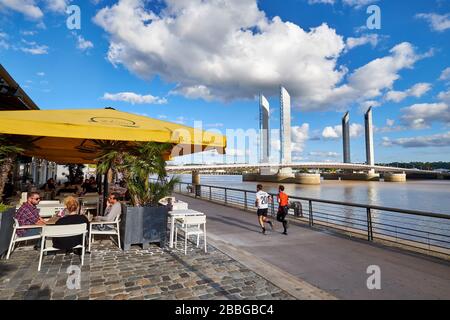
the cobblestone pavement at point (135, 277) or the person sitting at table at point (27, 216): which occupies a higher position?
the person sitting at table at point (27, 216)

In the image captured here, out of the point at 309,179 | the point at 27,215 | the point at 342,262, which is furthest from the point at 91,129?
the point at 309,179

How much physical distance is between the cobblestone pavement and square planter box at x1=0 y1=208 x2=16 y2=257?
22 centimetres

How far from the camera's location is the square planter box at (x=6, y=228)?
155 inches

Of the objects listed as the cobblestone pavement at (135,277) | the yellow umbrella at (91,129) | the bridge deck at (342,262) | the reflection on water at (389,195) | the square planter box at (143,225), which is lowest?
the reflection on water at (389,195)

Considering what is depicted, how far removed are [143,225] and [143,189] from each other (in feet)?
2.14

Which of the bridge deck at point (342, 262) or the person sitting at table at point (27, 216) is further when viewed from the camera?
the person sitting at table at point (27, 216)

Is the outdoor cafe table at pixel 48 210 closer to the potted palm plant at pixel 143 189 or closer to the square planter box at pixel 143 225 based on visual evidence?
the potted palm plant at pixel 143 189

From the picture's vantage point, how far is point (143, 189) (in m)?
4.98

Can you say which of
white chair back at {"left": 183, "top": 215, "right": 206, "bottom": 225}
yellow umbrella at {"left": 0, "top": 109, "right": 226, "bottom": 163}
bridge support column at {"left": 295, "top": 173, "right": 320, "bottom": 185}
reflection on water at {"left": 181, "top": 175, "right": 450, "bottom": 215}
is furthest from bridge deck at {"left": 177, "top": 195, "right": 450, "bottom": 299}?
bridge support column at {"left": 295, "top": 173, "right": 320, "bottom": 185}

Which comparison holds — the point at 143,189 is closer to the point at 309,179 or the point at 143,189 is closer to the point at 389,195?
the point at 389,195

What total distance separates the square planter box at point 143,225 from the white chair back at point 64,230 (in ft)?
2.84

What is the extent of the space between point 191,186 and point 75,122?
48.1 ft

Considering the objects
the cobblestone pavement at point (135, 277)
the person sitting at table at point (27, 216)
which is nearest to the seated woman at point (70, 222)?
the cobblestone pavement at point (135, 277)
